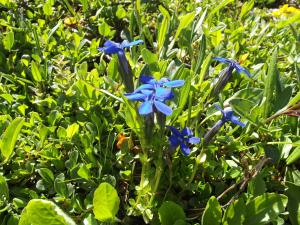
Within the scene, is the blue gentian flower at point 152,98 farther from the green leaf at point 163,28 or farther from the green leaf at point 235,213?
the green leaf at point 163,28

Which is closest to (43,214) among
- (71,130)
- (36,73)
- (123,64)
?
(71,130)

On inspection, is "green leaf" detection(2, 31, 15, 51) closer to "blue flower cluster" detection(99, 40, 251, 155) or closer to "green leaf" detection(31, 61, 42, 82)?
"green leaf" detection(31, 61, 42, 82)

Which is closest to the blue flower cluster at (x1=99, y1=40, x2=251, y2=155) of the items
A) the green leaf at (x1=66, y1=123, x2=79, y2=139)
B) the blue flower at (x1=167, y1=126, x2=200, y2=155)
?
the blue flower at (x1=167, y1=126, x2=200, y2=155)

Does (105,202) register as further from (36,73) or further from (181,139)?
(36,73)

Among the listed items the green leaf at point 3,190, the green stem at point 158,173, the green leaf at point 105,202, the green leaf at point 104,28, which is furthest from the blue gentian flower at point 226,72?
the green leaf at point 104,28

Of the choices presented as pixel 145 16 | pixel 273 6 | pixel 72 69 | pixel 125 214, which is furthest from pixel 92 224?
pixel 273 6

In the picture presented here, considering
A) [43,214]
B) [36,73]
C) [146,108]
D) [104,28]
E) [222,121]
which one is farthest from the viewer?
[104,28]

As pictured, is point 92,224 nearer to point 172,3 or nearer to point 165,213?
point 165,213
